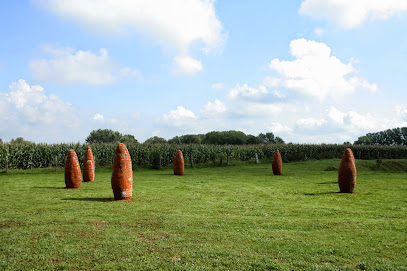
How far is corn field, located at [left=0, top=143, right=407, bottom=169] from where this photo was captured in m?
34.7

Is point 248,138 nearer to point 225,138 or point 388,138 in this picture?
point 225,138

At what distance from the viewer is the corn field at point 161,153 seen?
34688 mm

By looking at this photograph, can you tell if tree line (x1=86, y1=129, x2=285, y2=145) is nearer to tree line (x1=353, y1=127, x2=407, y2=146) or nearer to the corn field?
tree line (x1=353, y1=127, x2=407, y2=146)

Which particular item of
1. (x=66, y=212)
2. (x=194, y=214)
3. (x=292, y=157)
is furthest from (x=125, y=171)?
(x=292, y=157)

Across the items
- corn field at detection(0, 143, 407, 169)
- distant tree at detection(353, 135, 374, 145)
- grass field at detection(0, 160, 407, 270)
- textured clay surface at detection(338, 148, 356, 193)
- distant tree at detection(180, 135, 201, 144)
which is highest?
distant tree at detection(180, 135, 201, 144)

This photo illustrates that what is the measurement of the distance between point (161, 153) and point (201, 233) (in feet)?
106

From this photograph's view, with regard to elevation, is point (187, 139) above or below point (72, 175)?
above

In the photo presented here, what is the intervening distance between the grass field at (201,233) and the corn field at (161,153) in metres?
21.7

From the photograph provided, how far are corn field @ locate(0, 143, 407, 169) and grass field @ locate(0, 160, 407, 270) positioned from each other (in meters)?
21.7

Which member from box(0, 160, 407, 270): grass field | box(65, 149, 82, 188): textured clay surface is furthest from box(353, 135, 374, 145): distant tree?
box(65, 149, 82, 188): textured clay surface

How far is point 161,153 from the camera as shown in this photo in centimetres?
4072

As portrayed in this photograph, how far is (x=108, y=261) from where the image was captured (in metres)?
6.68

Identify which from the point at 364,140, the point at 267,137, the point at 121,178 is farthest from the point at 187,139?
the point at 121,178

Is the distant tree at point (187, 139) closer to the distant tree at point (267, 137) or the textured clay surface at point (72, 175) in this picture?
the distant tree at point (267, 137)
